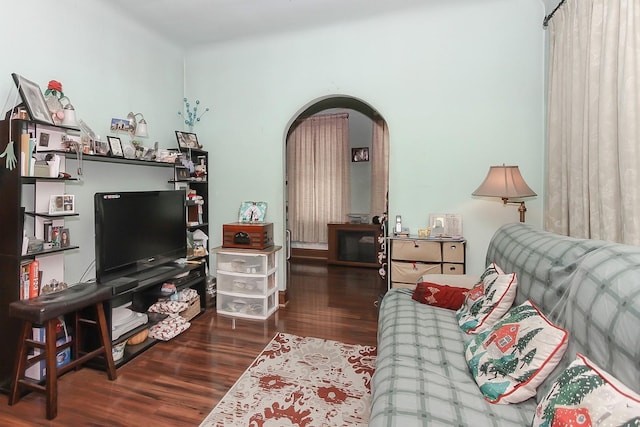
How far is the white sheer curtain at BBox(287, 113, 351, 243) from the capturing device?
5.77 meters

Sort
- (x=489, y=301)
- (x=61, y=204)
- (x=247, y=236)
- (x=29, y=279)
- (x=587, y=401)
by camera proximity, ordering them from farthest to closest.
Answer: (x=247, y=236) → (x=61, y=204) → (x=29, y=279) → (x=489, y=301) → (x=587, y=401)

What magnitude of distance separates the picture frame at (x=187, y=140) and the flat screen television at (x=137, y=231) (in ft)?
1.94

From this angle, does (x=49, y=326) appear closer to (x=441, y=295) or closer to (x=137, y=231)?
(x=137, y=231)

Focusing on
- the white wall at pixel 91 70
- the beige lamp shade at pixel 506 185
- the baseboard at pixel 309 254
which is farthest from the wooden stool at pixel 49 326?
the baseboard at pixel 309 254

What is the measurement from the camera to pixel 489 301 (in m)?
1.80

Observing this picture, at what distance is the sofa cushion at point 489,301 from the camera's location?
172cm

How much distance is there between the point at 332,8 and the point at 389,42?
2.08ft

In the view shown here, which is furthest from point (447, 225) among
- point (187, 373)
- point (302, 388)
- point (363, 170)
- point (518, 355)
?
point (363, 170)

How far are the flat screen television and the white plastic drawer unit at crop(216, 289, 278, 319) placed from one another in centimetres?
65

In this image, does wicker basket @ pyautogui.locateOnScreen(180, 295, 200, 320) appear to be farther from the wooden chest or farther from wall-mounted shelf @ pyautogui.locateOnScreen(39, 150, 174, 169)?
wall-mounted shelf @ pyautogui.locateOnScreen(39, 150, 174, 169)

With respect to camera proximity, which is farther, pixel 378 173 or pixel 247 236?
pixel 378 173

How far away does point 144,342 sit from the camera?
2604 mm

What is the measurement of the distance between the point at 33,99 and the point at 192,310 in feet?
6.84

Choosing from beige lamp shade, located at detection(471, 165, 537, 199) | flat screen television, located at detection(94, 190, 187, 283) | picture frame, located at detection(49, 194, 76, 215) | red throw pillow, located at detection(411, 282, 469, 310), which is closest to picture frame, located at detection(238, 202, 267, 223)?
flat screen television, located at detection(94, 190, 187, 283)
